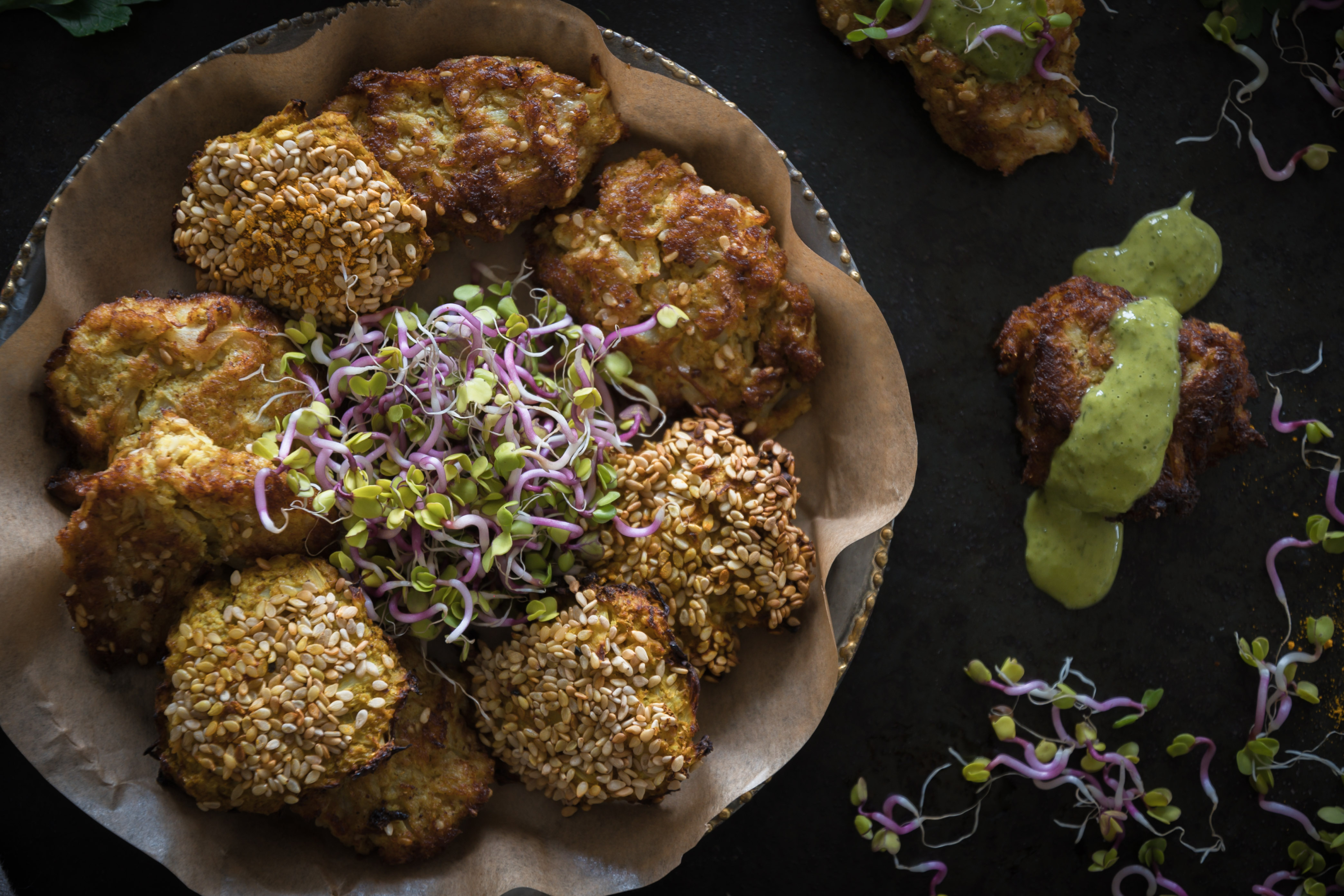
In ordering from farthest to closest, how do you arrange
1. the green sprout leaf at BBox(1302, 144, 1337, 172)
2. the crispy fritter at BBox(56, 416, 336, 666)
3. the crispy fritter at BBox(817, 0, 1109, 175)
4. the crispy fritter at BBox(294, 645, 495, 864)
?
the green sprout leaf at BBox(1302, 144, 1337, 172) → the crispy fritter at BBox(817, 0, 1109, 175) → the crispy fritter at BBox(294, 645, 495, 864) → the crispy fritter at BBox(56, 416, 336, 666)

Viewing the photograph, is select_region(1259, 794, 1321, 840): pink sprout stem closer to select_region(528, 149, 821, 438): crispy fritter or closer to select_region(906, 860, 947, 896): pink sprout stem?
select_region(906, 860, 947, 896): pink sprout stem

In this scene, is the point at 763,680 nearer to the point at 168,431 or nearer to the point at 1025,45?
the point at 168,431

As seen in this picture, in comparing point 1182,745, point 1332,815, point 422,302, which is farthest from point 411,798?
point 1332,815

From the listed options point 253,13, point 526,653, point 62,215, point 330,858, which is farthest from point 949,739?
point 253,13

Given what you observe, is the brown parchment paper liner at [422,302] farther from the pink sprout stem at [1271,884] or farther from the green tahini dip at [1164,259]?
the pink sprout stem at [1271,884]

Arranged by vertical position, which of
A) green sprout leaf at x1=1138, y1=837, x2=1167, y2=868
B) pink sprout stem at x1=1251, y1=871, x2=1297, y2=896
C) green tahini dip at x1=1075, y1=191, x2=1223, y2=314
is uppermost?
Result: green tahini dip at x1=1075, y1=191, x2=1223, y2=314

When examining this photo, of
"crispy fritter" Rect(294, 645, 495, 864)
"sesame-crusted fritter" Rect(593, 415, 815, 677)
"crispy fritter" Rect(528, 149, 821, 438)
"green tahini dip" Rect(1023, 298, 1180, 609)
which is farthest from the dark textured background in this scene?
"crispy fritter" Rect(294, 645, 495, 864)

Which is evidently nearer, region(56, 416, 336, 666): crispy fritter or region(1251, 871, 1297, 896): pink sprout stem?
region(56, 416, 336, 666): crispy fritter
